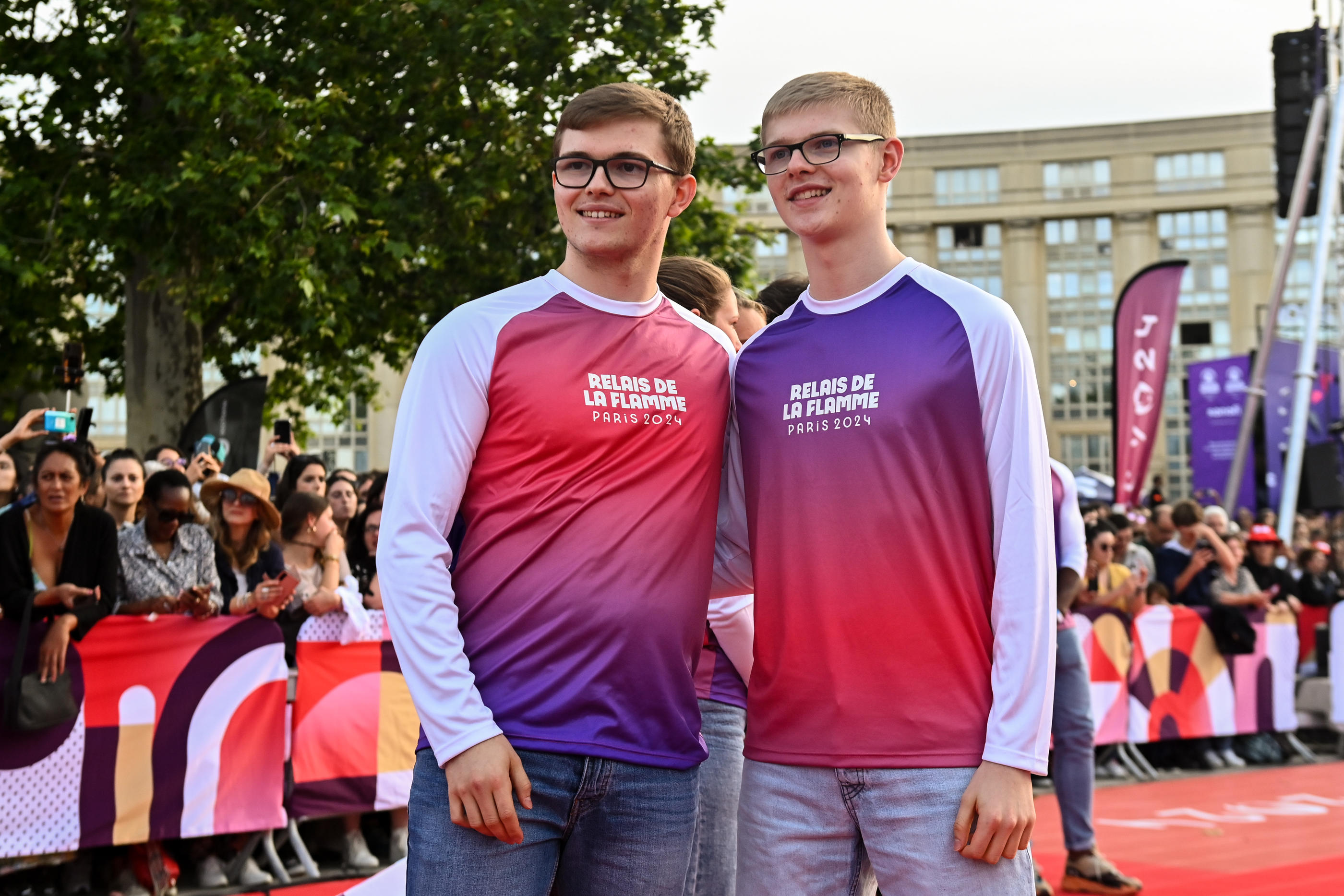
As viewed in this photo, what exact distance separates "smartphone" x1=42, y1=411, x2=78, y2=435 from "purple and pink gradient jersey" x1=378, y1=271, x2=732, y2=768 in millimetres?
5017

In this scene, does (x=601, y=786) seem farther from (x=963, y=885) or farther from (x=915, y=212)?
(x=915, y=212)

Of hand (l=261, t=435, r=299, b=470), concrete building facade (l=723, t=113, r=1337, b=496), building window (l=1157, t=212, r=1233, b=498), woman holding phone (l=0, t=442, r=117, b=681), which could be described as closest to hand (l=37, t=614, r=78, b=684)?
woman holding phone (l=0, t=442, r=117, b=681)

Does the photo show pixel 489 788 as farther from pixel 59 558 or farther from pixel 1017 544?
pixel 59 558

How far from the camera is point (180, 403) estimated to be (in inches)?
606

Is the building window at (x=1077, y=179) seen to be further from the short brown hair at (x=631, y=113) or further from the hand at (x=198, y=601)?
the short brown hair at (x=631, y=113)

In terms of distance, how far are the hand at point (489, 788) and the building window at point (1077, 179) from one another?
214 ft

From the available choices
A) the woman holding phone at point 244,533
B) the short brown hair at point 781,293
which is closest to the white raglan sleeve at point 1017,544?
the short brown hair at point 781,293

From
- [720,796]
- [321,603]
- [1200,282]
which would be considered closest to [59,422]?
[321,603]

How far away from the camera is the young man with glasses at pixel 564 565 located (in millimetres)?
2311

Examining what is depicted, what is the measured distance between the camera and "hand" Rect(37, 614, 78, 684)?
616cm

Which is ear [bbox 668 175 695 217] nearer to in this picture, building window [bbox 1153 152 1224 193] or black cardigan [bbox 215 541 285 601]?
black cardigan [bbox 215 541 285 601]

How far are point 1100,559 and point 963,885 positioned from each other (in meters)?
8.54

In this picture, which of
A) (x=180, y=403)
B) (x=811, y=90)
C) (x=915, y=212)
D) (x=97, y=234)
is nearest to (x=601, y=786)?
(x=811, y=90)

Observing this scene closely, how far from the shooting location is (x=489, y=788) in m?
2.24
